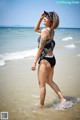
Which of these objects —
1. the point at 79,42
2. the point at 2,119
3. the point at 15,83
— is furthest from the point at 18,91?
the point at 79,42

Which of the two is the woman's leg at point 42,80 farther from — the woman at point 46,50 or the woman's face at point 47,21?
the woman's face at point 47,21

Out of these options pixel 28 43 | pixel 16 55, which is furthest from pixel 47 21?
pixel 16 55

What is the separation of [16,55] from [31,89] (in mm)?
362

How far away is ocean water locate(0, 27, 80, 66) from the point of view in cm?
255

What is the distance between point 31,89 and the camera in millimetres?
2586

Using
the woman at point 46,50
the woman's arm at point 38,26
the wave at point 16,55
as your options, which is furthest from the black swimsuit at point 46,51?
the wave at point 16,55

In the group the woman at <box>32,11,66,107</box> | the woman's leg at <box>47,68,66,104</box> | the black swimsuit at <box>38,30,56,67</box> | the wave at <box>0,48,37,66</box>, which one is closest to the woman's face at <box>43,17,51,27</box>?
the woman at <box>32,11,66,107</box>

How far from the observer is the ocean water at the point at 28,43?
255 cm

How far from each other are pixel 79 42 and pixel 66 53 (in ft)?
0.76

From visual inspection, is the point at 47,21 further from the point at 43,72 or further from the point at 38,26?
the point at 43,72

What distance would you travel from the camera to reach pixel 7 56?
262cm

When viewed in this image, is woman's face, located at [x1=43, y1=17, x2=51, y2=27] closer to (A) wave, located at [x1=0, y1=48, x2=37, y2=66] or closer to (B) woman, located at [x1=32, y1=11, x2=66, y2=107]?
(B) woman, located at [x1=32, y1=11, x2=66, y2=107]

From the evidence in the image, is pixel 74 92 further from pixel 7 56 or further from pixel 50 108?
pixel 7 56

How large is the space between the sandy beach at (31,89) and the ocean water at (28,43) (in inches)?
2.6
